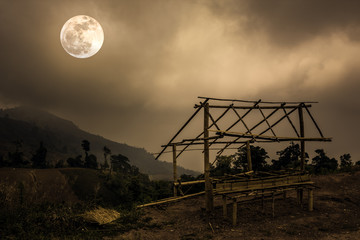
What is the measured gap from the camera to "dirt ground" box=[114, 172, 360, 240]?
1009 cm

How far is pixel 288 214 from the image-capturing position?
41.7 ft

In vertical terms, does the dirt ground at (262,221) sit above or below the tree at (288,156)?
below

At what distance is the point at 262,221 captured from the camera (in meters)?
11.7

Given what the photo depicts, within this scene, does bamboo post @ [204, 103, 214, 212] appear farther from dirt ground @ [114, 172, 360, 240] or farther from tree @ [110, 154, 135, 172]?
tree @ [110, 154, 135, 172]

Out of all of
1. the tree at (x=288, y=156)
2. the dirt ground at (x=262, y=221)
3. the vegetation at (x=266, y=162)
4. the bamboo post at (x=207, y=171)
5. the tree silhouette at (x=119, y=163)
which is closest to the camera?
the dirt ground at (x=262, y=221)

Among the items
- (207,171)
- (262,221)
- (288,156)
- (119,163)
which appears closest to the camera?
(262,221)

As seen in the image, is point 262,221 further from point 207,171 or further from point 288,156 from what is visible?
point 288,156

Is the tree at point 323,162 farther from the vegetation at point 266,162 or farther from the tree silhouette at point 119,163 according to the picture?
the tree silhouette at point 119,163

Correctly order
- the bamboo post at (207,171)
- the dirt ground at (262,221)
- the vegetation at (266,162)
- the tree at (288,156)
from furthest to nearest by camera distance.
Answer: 1. the tree at (288,156)
2. the vegetation at (266,162)
3. the bamboo post at (207,171)
4. the dirt ground at (262,221)

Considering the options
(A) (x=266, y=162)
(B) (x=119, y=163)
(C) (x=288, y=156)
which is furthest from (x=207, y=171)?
(B) (x=119, y=163)

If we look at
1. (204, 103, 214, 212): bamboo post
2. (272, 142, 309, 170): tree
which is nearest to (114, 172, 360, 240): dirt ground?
(204, 103, 214, 212): bamboo post

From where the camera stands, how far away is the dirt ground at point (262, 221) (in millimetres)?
10086

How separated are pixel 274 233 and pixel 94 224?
296 inches

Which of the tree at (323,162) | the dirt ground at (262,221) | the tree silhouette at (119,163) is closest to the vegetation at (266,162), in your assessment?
the tree at (323,162)
